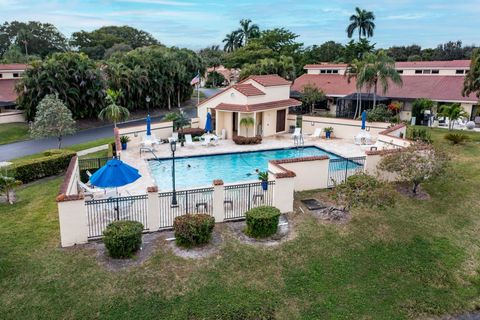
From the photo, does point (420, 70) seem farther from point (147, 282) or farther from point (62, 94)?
point (147, 282)

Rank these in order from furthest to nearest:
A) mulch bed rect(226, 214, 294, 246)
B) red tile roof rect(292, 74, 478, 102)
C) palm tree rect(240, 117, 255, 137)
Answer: red tile roof rect(292, 74, 478, 102) → palm tree rect(240, 117, 255, 137) → mulch bed rect(226, 214, 294, 246)

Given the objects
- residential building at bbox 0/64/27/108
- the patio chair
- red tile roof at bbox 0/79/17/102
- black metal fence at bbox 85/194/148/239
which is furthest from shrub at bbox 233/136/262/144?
red tile roof at bbox 0/79/17/102

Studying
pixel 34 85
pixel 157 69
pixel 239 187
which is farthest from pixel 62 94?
pixel 239 187

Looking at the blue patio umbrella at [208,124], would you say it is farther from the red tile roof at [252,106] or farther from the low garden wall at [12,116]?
the low garden wall at [12,116]

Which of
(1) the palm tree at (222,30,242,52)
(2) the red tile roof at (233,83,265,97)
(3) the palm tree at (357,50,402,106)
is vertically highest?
(1) the palm tree at (222,30,242,52)

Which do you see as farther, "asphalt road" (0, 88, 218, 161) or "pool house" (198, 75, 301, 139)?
"pool house" (198, 75, 301, 139)

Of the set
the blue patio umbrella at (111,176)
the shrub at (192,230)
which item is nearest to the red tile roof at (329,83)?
the blue patio umbrella at (111,176)

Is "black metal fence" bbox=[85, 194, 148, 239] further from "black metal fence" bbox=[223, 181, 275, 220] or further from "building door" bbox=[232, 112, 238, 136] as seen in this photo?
"building door" bbox=[232, 112, 238, 136]

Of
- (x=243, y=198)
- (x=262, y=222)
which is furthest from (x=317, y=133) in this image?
(x=262, y=222)
